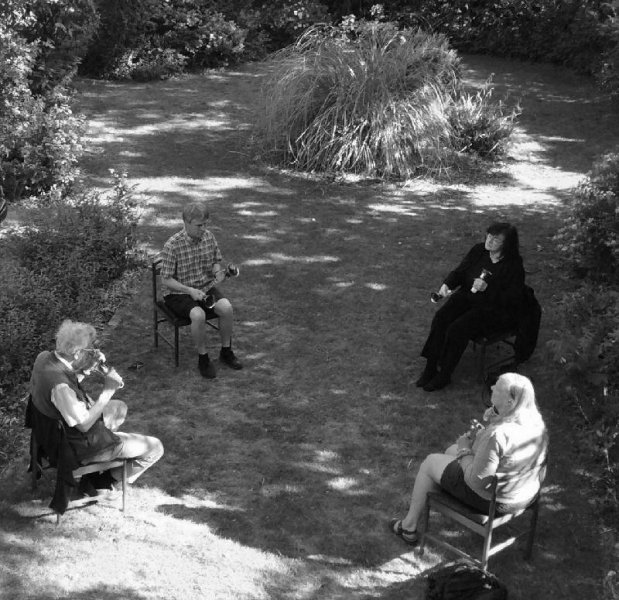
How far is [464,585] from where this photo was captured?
4879 millimetres

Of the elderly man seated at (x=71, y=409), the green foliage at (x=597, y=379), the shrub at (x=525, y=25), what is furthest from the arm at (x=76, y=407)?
the shrub at (x=525, y=25)

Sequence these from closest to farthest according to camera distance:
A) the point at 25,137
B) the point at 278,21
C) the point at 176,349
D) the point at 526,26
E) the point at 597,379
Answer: the point at 597,379, the point at 176,349, the point at 25,137, the point at 526,26, the point at 278,21

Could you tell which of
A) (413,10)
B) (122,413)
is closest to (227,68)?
(413,10)

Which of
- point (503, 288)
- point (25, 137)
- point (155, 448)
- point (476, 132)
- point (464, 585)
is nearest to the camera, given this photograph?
point (464, 585)

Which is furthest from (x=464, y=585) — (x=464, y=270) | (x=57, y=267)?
(x=57, y=267)

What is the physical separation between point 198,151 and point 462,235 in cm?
398

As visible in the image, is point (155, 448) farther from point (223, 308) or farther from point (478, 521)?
point (478, 521)

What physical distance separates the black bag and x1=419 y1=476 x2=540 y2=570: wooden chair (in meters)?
0.16

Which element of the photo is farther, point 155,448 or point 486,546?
point 155,448

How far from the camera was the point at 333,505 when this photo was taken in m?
5.80

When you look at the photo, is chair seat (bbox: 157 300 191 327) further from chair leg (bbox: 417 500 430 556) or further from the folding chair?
chair leg (bbox: 417 500 430 556)

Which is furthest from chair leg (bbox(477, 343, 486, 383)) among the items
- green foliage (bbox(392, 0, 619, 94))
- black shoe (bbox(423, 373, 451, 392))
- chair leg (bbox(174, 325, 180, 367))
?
green foliage (bbox(392, 0, 619, 94))

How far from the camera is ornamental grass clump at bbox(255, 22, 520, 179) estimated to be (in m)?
11.2

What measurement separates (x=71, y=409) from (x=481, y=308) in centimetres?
327
